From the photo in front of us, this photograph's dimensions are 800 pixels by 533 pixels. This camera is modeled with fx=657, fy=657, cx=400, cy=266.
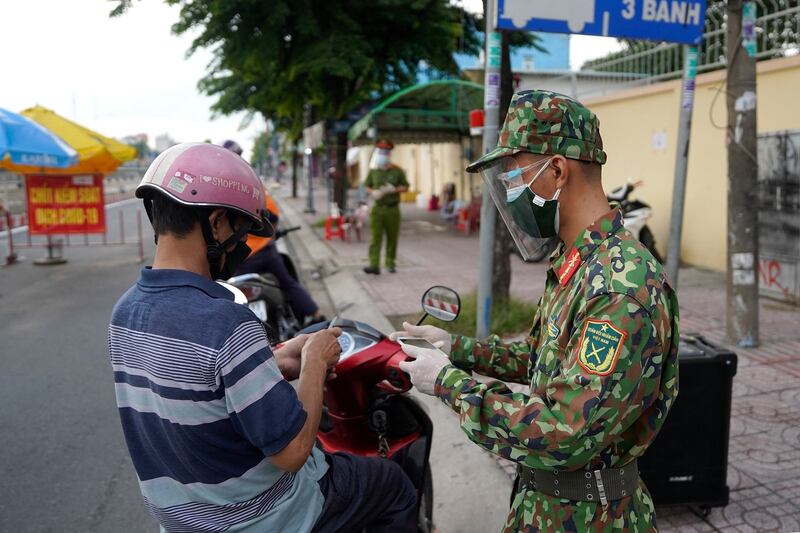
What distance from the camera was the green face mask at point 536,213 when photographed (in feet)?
5.30

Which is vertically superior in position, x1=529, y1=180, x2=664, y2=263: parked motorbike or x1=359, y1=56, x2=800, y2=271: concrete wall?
x1=359, y1=56, x2=800, y2=271: concrete wall

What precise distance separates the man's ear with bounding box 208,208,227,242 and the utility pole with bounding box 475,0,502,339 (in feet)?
9.10

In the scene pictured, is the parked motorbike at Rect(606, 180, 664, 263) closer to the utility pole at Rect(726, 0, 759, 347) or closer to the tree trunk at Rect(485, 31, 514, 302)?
the tree trunk at Rect(485, 31, 514, 302)

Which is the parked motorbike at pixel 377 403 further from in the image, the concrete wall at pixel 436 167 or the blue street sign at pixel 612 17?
the concrete wall at pixel 436 167

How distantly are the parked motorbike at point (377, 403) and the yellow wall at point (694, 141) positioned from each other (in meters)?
7.06

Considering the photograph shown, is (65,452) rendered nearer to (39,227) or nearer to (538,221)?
(538,221)

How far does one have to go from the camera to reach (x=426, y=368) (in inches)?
65.7

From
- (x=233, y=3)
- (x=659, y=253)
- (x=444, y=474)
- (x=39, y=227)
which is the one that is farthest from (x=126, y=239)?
(x=444, y=474)

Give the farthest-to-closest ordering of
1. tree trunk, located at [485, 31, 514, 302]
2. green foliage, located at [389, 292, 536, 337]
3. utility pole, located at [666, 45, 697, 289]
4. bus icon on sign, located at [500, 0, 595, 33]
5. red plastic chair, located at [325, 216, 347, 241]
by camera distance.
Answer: red plastic chair, located at [325, 216, 347, 241] < tree trunk, located at [485, 31, 514, 302] < green foliage, located at [389, 292, 536, 337] < utility pole, located at [666, 45, 697, 289] < bus icon on sign, located at [500, 0, 595, 33]

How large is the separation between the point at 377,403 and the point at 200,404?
1.03m

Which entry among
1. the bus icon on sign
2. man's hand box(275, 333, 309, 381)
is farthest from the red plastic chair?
man's hand box(275, 333, 309, 381)

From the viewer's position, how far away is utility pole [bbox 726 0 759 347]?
536 cm

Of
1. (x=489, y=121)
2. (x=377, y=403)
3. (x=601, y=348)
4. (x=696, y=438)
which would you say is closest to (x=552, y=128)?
(x=601, y=348)

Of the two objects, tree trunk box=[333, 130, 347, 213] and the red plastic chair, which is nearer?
the red plastic chair
